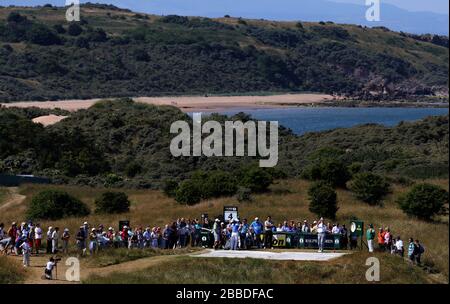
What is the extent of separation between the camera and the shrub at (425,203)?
141 ft

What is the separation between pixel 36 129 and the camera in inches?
2894

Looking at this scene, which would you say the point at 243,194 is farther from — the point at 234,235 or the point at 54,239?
the point at 54,239

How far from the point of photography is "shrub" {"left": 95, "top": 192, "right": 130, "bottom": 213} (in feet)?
156

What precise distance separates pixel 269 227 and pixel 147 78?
13367 centimetres

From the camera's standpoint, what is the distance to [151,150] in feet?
255

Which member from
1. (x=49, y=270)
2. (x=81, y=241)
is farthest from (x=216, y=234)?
(x=49, y=270)

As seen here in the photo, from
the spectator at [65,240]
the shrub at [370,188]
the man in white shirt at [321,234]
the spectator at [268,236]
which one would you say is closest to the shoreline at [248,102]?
the shrub at [370,188]

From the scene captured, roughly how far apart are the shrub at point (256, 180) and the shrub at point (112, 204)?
625 cm

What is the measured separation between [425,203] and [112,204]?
14.1 m

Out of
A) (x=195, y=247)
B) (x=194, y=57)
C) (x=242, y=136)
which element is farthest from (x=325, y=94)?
(x=195, y=247)

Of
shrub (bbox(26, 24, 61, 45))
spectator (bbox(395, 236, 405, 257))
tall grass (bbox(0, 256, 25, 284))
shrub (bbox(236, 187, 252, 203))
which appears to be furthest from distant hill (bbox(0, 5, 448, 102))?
spectator (bbox(395, 236, 405, 257))

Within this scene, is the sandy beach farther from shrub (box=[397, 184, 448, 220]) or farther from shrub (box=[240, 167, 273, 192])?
shrub (box=[397, 184, 448, 220])

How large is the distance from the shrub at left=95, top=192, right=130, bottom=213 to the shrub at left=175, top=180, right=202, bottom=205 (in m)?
2.59

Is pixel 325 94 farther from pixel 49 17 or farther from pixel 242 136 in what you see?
pixel 242 136
